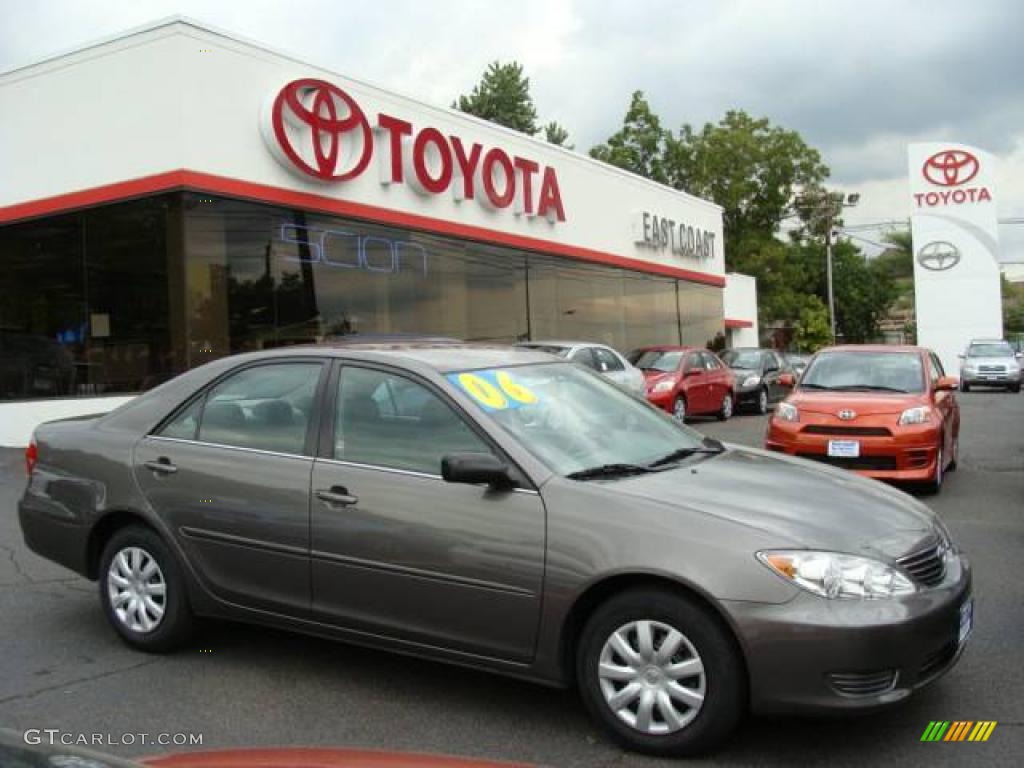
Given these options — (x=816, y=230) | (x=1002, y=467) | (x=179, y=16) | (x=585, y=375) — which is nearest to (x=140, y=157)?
(x=179, y=16)

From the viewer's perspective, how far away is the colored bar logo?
3.60 m

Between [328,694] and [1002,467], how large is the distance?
962 cm

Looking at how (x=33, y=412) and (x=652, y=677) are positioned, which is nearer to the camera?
(x=652, y=677)

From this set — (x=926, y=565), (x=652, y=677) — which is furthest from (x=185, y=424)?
(x=926, y=565)

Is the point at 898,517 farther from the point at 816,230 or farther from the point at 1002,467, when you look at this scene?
the point at 816,230

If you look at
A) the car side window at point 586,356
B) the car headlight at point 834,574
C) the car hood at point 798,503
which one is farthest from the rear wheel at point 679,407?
the car headlight at point 834,574

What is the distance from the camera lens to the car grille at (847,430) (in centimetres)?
895

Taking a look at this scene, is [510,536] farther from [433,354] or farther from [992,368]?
[992,368]

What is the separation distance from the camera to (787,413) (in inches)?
375

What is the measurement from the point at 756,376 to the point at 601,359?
6.63m

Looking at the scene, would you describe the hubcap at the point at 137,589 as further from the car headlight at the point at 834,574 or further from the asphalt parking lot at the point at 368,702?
the car headlight at the point at 834,574

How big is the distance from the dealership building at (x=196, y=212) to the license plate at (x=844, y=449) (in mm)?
8511

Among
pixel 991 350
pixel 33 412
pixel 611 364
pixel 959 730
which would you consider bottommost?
pixel 959 730
